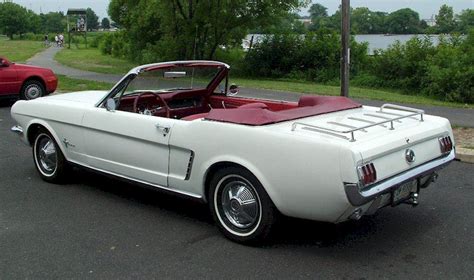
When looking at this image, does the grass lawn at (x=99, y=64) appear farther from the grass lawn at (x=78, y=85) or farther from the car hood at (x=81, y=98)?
the car hood at (x=81, y=98)

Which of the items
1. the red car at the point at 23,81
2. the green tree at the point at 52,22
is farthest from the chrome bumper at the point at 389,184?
the green tree at the point at 52,22

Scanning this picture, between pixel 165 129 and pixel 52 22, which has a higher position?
pixel 52 22

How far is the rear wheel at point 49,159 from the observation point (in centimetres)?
585

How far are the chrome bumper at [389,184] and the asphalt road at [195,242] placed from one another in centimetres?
53

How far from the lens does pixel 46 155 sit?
6.02 meters

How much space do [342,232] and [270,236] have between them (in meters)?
0.73

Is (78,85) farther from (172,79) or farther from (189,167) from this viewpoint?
(189,167)

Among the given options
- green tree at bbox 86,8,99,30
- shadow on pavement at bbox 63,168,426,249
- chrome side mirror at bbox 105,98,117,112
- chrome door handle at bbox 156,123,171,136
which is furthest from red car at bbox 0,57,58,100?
green tree at bbox 86,8,99,30

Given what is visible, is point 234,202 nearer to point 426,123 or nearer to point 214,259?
point 214,259

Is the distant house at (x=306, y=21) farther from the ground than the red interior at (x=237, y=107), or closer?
farther from the ground

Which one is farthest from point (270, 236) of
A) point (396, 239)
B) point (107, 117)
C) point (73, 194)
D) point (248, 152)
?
point (73, 194)

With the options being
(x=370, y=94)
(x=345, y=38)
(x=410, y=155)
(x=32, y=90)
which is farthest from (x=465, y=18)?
(x=410, y=155)

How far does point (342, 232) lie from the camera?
455 centimetres

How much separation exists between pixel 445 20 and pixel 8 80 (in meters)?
18.0
